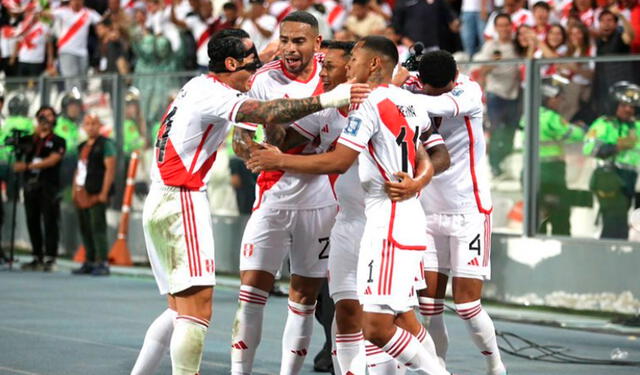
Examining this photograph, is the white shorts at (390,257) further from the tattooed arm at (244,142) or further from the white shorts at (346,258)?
the tattooed arm at (244,142)

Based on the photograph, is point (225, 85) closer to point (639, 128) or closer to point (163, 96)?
point (639, 128)

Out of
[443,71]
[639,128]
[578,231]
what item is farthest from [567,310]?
[443,71]

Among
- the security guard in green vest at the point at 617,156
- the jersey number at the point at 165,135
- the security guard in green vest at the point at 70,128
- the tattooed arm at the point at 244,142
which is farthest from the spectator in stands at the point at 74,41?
the jersey number at the point at 165,135

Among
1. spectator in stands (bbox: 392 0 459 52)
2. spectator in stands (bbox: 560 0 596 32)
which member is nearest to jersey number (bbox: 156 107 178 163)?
spectator in stands (bbox: 560 0 596 32)

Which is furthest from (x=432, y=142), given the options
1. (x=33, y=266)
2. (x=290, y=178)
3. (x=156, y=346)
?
(x=33, y=266)

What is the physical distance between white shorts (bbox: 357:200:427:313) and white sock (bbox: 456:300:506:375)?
4.99 feet

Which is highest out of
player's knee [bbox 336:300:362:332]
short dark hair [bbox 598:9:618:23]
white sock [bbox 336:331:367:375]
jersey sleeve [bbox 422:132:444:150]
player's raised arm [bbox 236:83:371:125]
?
short dark hair [bbox 598:9:618:23]

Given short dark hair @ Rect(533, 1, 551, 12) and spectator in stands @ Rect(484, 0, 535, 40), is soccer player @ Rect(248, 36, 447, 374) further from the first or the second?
spectator in stands @ Rect(484, 0, 535, 40)

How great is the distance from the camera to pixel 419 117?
8.01 m

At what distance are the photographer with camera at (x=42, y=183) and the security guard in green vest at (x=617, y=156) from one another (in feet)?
27.2

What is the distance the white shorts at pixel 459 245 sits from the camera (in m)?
9.47

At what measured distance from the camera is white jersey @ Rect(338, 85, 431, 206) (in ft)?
25.3

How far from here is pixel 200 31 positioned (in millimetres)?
19953

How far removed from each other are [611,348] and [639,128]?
288cm
